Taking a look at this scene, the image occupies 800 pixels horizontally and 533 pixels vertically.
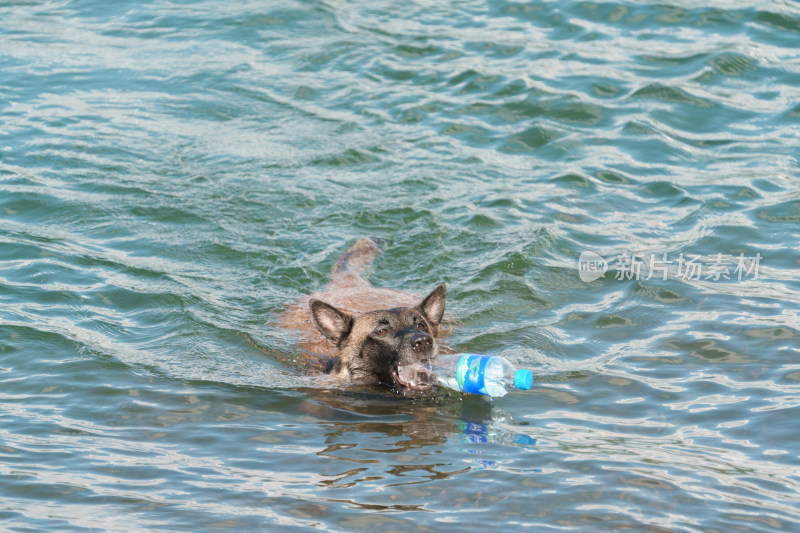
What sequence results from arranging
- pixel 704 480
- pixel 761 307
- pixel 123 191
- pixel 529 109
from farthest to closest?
pixel 529 109
pixel 123 191
pixel 761 307
pixel 704 480

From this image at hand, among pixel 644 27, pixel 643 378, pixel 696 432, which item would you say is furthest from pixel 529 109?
pixel 696 432

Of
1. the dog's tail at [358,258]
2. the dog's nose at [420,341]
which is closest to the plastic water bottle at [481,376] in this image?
the dog's nose at [420,341]

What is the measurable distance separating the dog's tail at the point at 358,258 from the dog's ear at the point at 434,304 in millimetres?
2128

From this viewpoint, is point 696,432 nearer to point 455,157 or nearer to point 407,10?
point 455,157

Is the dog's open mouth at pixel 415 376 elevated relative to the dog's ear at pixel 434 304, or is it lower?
lower

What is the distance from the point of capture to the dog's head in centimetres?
745

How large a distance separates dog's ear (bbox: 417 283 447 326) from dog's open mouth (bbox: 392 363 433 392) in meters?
0.57

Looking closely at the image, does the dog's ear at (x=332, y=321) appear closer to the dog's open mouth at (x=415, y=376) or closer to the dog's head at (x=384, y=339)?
the dog's head at (x=384, y=339)

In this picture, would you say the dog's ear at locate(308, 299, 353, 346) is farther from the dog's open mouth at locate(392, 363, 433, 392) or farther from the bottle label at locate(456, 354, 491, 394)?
the bottle label at locate(456, 354, 491, 394)

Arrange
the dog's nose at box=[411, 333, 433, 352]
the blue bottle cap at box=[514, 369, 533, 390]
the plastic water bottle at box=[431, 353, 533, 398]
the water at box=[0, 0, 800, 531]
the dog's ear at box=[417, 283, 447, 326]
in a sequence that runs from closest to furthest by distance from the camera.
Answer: the water at box=[0, 0, 800, 531] < the blue bottle cap at box=[514, 369, 533, 390] < the plastic water bottle at box=[431, 353, 533, 398] < the dog's nose at box=[411, 333, 433, 352] < the dog's ear at box=[417, 283, 447, 326]

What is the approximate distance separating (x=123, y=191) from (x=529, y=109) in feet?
20.4

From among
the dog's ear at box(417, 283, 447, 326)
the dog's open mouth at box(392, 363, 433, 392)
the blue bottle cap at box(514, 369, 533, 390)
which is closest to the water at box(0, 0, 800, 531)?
the dog's open mouth at box(392, 363, 433, 392)

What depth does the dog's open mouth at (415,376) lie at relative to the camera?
24.6ft

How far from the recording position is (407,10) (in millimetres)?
17891
